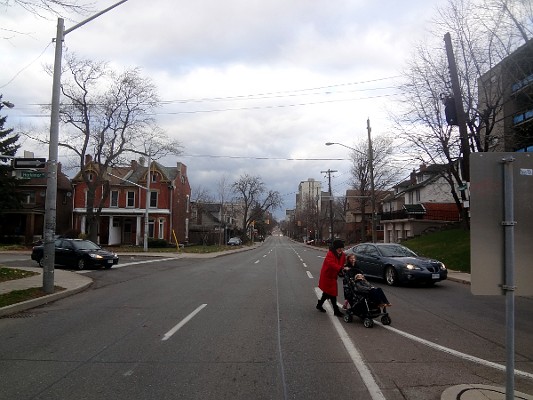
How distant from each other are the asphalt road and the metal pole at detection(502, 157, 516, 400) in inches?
47.2

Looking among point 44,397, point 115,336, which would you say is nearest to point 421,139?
point 115,336

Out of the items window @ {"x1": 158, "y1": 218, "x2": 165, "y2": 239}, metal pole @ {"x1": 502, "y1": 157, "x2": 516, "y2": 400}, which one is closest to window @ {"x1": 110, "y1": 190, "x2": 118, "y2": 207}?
window @ {"x1": 158, "y1": 218, "x2": 165, "y2": 239}

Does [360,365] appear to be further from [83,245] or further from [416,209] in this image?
[416,209]

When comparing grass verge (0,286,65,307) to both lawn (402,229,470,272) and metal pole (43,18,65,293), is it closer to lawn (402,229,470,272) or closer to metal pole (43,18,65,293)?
metal pole (43,18,65,293)

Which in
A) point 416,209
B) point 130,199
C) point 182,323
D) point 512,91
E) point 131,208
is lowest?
point 182,323

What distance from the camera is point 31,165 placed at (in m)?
12.4

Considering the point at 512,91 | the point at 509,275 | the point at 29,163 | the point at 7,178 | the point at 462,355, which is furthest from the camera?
the point at 7,178

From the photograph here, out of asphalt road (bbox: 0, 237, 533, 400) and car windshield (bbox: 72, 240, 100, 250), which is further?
car windshield (bbox: 72, 240, 100, 250)

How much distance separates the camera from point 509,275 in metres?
3.76

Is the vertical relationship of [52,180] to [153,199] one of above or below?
below

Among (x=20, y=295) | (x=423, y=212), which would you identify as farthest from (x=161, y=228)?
(x=20, y=295)

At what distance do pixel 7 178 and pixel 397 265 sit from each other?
139ft

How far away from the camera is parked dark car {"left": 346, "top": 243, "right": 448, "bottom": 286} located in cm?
1487

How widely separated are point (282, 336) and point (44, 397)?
388 cm
